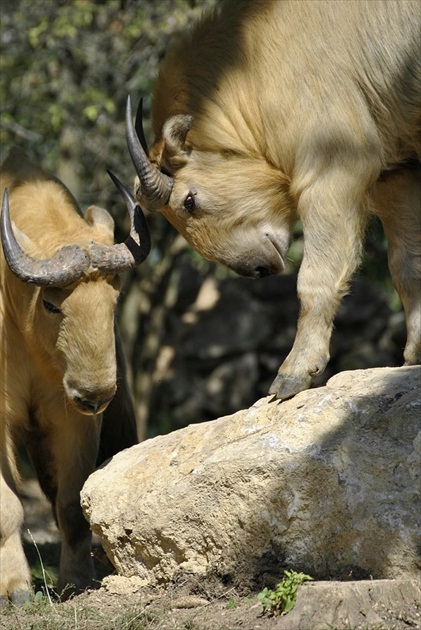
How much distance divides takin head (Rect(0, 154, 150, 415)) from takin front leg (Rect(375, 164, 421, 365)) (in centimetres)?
158

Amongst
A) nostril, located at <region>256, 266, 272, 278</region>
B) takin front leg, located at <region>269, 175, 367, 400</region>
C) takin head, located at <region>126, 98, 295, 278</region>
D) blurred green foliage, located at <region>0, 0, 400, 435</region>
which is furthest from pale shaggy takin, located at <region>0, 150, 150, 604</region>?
blurred green foliage, located at <region>0, 0, 400, 435</region>

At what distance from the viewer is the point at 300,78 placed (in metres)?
6.28

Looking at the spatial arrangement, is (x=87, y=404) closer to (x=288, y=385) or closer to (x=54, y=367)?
(x=54, y=367)

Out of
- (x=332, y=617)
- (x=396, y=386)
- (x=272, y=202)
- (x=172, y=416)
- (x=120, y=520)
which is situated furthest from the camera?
(x=172, y=416)

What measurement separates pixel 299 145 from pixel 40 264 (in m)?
1.72

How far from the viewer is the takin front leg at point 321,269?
5848mm

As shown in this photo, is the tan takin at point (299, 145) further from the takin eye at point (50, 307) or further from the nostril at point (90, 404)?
the nostril at point (90, 404)

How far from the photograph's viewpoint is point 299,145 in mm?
6238

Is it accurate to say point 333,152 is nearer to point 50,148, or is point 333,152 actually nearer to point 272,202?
point 272,202

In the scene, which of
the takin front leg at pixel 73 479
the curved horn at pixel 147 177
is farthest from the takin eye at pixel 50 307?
the curved horn at pixel 147 177

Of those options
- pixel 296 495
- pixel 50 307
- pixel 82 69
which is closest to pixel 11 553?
pixel 50 307

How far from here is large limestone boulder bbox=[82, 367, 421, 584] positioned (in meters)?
4.92

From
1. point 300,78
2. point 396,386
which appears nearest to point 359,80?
point 300,78

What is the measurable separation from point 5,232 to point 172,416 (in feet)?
28.4
